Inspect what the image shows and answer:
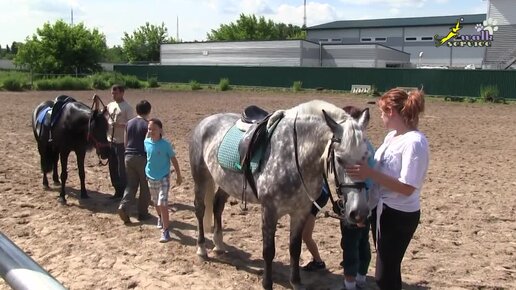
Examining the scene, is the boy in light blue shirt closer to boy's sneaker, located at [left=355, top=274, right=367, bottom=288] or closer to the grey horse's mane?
the grey horse's mane

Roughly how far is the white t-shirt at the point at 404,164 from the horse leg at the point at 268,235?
1.20 m

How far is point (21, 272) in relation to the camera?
1246mm

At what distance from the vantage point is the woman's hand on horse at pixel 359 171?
10.7ft

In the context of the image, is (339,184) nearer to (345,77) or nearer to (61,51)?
(345,77)

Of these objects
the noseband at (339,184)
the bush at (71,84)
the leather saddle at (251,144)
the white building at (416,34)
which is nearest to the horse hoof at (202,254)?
the leather saddle at (251,144)

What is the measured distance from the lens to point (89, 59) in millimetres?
51031

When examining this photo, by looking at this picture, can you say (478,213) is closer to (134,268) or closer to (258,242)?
(258,242)

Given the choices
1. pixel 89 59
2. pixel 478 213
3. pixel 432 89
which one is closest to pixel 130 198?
pixel 478 213

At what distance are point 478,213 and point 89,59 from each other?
4990 centimetres

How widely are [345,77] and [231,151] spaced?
31.1 meters

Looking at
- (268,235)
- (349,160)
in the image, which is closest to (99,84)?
(268,235)

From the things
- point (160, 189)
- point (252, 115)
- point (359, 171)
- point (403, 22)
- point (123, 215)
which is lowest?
point (123, 215)

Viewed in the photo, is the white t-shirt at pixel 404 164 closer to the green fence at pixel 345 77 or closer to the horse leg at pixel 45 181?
the horse leg at pixel 45 181

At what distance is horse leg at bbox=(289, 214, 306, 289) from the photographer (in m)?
4.40
